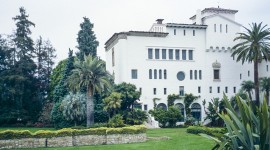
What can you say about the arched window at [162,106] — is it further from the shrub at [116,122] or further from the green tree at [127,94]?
the shrub at [116,122]

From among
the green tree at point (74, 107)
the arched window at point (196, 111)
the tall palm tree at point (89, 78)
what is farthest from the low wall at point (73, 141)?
the arched window at point (196, 111)

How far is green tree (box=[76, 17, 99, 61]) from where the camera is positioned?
4578 centimetres

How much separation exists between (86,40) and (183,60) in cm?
1440

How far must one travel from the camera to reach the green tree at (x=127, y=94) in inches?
1638

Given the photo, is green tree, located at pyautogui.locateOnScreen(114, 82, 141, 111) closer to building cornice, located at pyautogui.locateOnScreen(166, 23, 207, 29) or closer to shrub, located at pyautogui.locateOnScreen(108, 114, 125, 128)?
shrub, located at pyautogui.locateOnScreen(108, 114, 125, 128)

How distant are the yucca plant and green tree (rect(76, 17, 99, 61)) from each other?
123 feet

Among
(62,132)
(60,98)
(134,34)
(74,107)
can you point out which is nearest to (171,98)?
(134,34)

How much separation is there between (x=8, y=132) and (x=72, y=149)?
552 cm

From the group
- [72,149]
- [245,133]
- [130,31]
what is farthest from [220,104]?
[245,133]

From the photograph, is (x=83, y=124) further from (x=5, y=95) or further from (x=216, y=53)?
(x=216, y=53)

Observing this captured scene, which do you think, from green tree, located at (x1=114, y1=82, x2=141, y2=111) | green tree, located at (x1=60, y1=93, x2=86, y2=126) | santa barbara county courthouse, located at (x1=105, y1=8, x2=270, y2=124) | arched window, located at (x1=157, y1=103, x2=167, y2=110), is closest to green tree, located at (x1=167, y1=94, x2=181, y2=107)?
santa barbara county courthouse, located at (x1=105, y1=8, x2=270, y2=124)

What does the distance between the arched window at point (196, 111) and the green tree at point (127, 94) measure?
1108cm

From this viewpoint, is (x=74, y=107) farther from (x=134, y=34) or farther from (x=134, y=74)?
(x=134, y=34)

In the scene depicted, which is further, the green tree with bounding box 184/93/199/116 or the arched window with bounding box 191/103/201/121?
the arched window with bounding box 191/103/201/121
